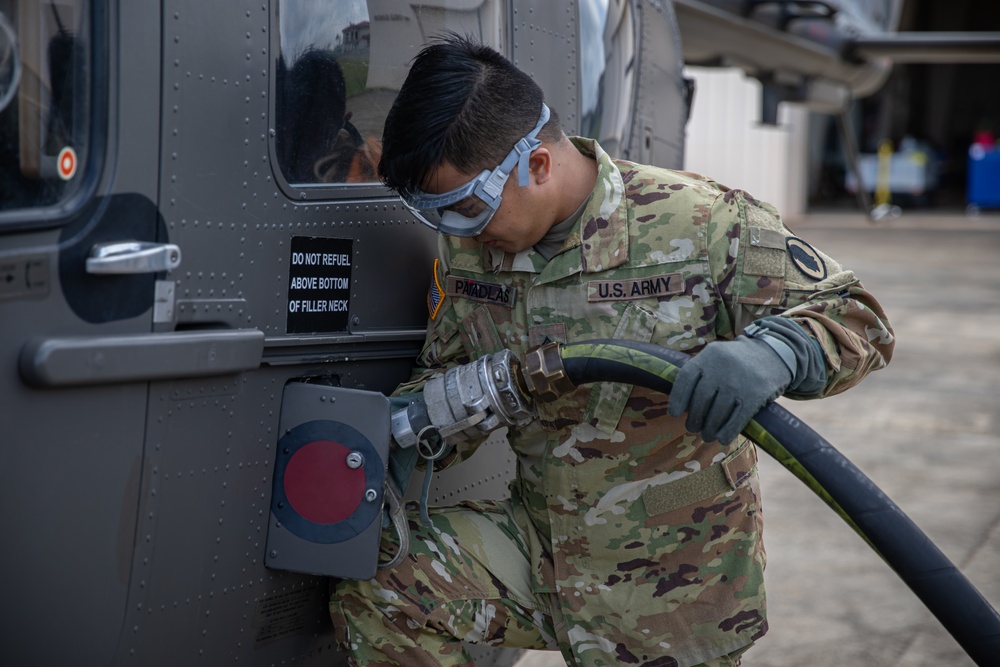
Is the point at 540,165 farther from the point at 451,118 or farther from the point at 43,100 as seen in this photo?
the point at 43,100

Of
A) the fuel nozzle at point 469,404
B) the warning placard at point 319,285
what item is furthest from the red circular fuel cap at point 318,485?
the warning placard at point 319,285

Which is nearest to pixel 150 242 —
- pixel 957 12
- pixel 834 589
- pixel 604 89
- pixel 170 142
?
pixel 170 142

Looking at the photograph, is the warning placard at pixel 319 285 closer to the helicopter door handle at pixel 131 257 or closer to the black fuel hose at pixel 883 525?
the helicopter door handle at pixel 131 257

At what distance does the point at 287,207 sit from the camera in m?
2.02

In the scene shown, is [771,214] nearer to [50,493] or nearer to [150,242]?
[150,242]

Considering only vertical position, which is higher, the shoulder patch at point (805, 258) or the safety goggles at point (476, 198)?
the safety goggles at point (476, 198)

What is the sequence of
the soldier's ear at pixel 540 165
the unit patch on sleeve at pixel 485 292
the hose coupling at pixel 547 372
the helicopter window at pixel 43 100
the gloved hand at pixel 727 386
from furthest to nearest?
the unit patch on sleeve at pixel 485 292, the soldier's ear at pixel 540 165, the hose coupling at pixel 547 372, the gloved hand at pixel 727 386, the helicopter window at pixel 43 100

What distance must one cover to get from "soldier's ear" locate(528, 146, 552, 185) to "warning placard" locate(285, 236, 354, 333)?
404 mm

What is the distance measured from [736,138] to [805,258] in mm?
16552

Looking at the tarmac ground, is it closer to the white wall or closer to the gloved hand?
the gloved hand

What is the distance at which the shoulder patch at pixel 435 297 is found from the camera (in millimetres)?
2268

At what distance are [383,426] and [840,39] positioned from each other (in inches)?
249

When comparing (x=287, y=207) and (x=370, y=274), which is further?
(x=370, y=274)

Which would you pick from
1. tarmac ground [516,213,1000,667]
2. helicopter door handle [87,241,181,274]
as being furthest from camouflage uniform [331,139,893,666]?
tarmac ground [516,213,1000,667]
